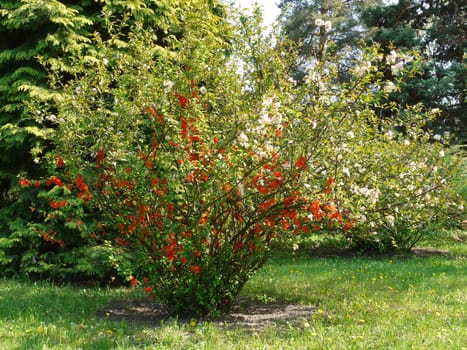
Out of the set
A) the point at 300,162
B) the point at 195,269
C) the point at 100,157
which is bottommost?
the point at 195,269

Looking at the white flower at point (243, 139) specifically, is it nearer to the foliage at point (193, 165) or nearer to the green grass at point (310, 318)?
the foliage at point (193, 165)

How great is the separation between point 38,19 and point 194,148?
403 centimetres

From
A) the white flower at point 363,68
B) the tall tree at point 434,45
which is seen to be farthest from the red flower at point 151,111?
the tall tree at point 434,45

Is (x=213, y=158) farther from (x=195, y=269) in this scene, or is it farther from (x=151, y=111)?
(x=195, y=269)

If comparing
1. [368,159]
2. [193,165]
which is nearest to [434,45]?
[368,159]

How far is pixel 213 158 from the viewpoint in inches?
177

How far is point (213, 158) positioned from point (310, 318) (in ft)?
6.14

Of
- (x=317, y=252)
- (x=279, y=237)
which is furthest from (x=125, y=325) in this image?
(x=317, y=252)

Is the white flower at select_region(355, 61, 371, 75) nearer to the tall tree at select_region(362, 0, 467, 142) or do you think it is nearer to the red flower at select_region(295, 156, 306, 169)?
the red flower at select_region(295, 156, 306, 169)

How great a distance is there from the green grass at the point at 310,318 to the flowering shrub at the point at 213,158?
0.72 metres

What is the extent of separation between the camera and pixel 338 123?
180 inches

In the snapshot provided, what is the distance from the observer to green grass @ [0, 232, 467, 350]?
13.4ft

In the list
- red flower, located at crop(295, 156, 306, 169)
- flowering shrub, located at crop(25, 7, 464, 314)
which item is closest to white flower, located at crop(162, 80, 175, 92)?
flowering shrub, located at crop(25, 7, 464, 314)

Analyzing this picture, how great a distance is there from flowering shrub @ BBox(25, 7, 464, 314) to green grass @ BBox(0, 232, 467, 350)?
0.72 meters
